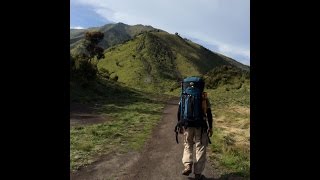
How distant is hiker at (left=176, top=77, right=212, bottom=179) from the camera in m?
9.79

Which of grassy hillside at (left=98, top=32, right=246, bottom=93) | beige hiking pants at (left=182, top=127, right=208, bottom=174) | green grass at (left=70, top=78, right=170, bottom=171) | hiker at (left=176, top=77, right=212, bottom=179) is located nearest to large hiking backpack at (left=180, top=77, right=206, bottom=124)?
hiker at (left=176, top=77, right=212, bottom=179)

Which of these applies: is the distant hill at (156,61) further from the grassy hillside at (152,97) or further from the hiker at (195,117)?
the hiker at (195,117)

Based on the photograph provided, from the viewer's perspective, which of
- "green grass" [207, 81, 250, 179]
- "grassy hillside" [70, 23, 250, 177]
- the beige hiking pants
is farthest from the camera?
"grassy hillside" [70, 23, 250, 177]

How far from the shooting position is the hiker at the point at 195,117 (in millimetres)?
9789

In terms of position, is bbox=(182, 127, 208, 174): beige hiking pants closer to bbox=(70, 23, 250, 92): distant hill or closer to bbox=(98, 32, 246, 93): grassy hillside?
bbox=(98, 32, 246, 93): grassy hillside

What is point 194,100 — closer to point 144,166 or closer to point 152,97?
point 144,166

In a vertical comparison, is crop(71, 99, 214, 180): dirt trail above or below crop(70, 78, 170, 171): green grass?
below

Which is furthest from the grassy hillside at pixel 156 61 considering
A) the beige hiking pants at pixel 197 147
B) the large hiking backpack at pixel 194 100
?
the large hiking backpack at pixel 194 100

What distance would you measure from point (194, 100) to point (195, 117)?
414 mm

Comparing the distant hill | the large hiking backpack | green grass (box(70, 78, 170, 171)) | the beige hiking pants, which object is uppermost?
the distant hill

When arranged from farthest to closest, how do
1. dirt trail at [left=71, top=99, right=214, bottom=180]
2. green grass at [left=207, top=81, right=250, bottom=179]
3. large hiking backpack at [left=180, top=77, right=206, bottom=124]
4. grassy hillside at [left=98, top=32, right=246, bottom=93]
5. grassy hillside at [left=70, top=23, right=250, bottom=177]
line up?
grassy hillside at [left=98, top=32, right=246, bottom=93], grassy hillside at [left=70, top=23, right=250, bottom=177], green grass at [left=207, top=81, right=250, bottom=179], dirt trail at [left=71, top=99, right=214, bottom=180], large hiking backpack at [left=180, top=77, right=206, bottom=124]
